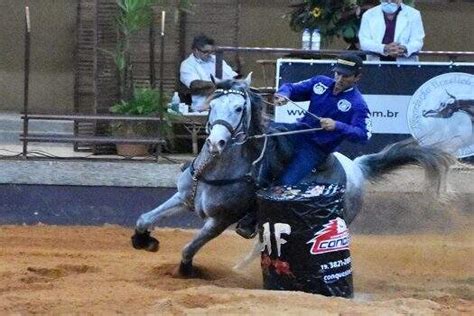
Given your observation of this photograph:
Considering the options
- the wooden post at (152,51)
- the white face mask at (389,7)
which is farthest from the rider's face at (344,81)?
the wooden post at (152,51)

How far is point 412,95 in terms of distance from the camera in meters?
12.7

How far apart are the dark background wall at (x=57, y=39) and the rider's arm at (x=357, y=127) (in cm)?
608

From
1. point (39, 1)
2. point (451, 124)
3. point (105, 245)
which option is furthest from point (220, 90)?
point (39, 1)

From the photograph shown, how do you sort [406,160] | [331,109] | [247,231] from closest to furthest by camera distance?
1. [247,231]
2. [331,109]
3. [406,160]

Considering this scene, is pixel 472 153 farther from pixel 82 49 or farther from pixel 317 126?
pixel 82 49

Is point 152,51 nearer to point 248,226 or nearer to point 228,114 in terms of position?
point 248,226

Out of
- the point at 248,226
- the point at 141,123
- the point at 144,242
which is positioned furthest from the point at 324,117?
the point at 141,123

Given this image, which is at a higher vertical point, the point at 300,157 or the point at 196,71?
the point at 196,71

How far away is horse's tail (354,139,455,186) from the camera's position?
35.2ft

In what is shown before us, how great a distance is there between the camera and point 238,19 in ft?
49.5

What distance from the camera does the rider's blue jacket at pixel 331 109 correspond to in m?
9.88

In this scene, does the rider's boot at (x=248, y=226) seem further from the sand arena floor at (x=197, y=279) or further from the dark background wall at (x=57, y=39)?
the dark background wall at (x=57, y=39)

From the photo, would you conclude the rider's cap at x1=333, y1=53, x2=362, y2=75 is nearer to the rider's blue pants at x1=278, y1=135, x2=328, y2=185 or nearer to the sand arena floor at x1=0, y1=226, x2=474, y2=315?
the rider's blue pants at x1=278, y1=135, x2=328, y2=185

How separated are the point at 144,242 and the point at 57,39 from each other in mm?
6120
